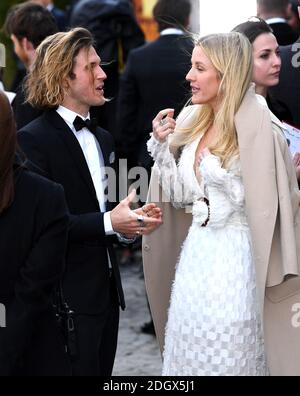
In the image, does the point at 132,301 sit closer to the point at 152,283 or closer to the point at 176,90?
the point at 176,90

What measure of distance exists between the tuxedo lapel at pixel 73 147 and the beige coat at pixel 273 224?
0.68 m

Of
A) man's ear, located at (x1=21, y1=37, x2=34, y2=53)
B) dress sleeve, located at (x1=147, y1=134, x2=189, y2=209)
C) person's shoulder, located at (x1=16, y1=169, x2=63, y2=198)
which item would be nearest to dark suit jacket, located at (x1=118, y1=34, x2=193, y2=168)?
man's ear, located at (x1=21, y1=37, x2=34, y2=53)

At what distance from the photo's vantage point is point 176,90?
270 inches

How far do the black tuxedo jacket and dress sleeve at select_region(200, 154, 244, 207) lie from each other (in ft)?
1.65

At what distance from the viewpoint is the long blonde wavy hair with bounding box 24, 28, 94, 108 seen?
4.47 meters

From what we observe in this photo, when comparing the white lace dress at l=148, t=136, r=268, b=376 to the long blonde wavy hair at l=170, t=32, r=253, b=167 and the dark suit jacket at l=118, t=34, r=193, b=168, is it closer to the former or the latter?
the long blonde wavy hair at l=170, t=32, r=253, b=167

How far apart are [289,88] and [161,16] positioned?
181 cm

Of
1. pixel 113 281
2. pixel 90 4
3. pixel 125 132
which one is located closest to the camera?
pixel 113 281

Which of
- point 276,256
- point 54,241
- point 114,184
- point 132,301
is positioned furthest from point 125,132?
point 54,241

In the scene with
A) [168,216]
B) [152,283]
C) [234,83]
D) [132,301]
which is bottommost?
[132,301]

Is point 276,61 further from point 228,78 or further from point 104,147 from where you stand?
point 104,147

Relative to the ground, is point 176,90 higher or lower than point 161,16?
lower

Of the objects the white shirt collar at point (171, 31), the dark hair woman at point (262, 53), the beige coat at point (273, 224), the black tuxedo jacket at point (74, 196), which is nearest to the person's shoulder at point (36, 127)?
the black tuxedo jacket at point (74, 196)

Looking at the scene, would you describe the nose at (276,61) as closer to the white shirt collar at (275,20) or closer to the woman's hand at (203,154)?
the woman's hand at (203,154)
